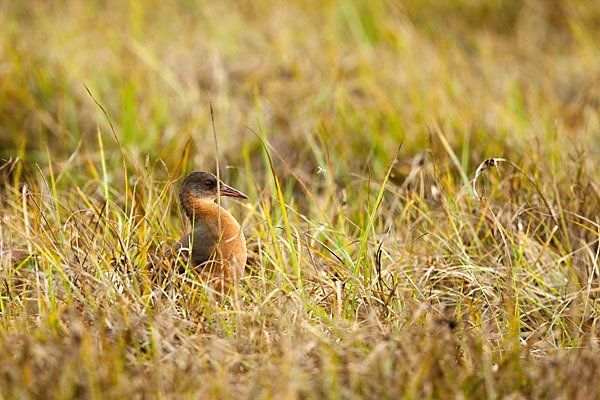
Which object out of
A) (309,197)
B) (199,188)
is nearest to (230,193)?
(199,188)

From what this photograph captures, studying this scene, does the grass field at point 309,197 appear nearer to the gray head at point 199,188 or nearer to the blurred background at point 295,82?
the blurred background at point 295,82

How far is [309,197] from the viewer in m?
3.60

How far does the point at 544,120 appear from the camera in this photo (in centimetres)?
452

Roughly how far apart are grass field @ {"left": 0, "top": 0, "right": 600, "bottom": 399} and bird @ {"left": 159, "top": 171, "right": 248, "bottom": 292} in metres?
0.08

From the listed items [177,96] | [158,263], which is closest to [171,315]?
[158,263]

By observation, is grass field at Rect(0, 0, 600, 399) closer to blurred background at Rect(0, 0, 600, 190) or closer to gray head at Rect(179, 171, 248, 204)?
blurred background at Rect(0, 0, 600, 190)

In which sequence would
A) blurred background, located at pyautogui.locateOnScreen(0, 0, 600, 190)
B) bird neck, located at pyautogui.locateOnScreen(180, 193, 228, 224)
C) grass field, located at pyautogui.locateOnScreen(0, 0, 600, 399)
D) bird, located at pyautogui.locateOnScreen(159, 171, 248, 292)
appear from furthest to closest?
blurred background, located at pyautogui.locateOnScreen(0, 0, 600, 190), bird neck, located at pyautogui.locateOnScreen(180, 193, 228, 224), bird, located at pyautogui.locateOnScreen(159, 171, 248, 292), grass field, located at pyautogui.locateOnScreen(0, 0, 600, 399)

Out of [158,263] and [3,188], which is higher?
[158,263]

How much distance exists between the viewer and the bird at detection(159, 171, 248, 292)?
2.73 m

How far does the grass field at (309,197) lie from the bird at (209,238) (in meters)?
0.08

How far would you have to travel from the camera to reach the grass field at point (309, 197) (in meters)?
2.15

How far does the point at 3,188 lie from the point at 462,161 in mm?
2595

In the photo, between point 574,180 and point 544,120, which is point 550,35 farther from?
point 574,180

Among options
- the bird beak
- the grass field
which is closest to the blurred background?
the grass field
